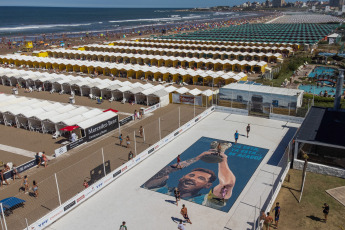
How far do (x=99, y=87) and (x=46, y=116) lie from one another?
9470mm

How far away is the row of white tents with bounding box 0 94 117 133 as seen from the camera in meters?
23.7

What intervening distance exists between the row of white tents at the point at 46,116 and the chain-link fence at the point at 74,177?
7.54 ft

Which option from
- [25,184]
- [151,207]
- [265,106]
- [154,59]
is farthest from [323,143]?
[154,59]

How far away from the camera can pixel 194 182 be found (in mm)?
17062

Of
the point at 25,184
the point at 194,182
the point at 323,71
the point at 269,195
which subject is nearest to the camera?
the point at 269,195

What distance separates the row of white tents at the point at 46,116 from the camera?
23688mm

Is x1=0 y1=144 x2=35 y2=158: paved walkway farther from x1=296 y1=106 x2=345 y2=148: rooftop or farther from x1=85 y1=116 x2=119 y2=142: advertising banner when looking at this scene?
x1=296 y1=106 x2=345 y2=148: rooftop

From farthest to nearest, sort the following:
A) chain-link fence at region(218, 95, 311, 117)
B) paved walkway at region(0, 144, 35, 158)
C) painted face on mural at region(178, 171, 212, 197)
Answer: chain-link fence at region(218, 95, 311, 117), paved walkway at region(0, 144, 35, 158), painted face on mural at region(178, 171, 212, 197)

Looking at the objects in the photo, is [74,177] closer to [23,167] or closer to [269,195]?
[23,167]

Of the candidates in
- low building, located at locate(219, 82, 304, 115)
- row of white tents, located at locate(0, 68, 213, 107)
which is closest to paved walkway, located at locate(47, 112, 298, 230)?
low building, located at locate(219, 82, 304, 115)

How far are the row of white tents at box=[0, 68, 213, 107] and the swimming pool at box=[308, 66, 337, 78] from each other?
22.3 m

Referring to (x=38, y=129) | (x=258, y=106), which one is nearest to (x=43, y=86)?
(x=38, y=129)

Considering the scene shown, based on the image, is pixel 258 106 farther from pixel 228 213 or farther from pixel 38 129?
pixel 38 129

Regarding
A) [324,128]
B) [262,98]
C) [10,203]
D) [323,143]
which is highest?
[262,98]
